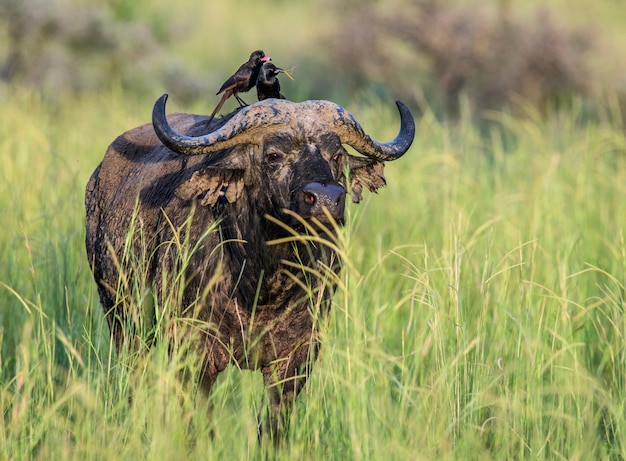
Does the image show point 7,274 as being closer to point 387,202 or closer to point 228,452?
point 228,452

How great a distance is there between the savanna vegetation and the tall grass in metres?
0.02

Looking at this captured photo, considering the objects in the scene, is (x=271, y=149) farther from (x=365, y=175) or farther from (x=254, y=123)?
(x=365, y=175)

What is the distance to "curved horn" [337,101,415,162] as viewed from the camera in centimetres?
464

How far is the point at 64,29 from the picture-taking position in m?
14.2

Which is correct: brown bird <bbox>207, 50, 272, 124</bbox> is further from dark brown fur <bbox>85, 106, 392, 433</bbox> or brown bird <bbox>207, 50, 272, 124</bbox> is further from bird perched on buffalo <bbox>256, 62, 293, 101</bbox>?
dark brown fur <bbox>85, 106, 392, 433</bbox>

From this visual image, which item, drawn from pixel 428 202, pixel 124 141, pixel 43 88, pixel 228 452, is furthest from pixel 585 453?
pixel 43 88

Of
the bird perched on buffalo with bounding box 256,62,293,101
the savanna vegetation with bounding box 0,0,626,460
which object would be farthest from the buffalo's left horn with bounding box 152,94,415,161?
the savanna vegetation with bounding box 0,0,626,460

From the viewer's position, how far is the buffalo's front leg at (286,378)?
4.59m

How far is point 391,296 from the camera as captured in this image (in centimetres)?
610

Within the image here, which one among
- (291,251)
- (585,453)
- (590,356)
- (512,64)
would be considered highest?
(512,64)

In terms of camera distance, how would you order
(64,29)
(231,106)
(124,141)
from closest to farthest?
(124,141) → (231,106) → (64,29)

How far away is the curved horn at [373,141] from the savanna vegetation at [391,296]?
41 centimetres

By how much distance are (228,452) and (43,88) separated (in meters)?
10.5

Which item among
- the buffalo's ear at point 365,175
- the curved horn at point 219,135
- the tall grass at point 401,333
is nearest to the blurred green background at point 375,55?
the tall grass at point 401,333
